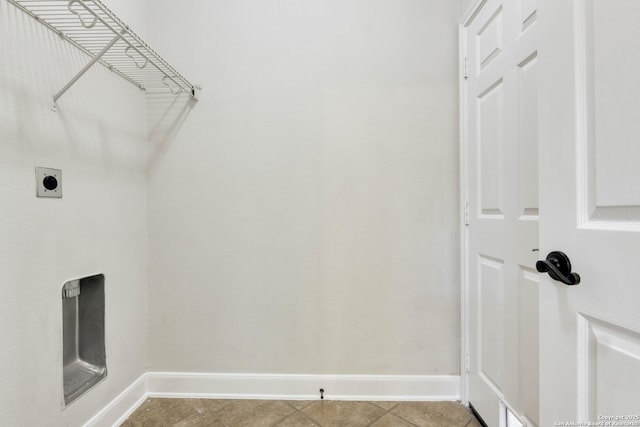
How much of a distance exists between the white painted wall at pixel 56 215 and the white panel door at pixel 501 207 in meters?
1.85

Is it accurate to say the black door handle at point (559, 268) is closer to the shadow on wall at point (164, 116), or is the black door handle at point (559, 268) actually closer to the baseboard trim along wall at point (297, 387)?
the baseboard trim along wall at point (297, 387)

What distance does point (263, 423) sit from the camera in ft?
4.47

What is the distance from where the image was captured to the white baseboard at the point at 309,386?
153 cm

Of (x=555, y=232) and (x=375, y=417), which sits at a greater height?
(x=555, y=232)

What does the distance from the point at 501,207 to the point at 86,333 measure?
207 cm

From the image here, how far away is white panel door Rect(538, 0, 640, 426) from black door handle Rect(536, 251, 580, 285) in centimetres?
1

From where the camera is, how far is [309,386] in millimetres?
1550

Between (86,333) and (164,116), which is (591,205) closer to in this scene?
(164,116)

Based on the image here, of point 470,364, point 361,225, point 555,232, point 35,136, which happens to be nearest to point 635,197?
point 555,232

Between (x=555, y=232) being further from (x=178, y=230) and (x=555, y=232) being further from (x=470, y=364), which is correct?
(x=178, y=230)

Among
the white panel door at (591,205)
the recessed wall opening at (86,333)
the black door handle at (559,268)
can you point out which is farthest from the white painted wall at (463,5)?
the recessed wall opening at (86,333)

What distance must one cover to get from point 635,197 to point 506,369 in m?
0.92

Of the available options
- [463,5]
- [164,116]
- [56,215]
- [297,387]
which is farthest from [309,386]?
[463,5]

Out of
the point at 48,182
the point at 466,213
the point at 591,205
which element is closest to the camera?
the point at 591,205
